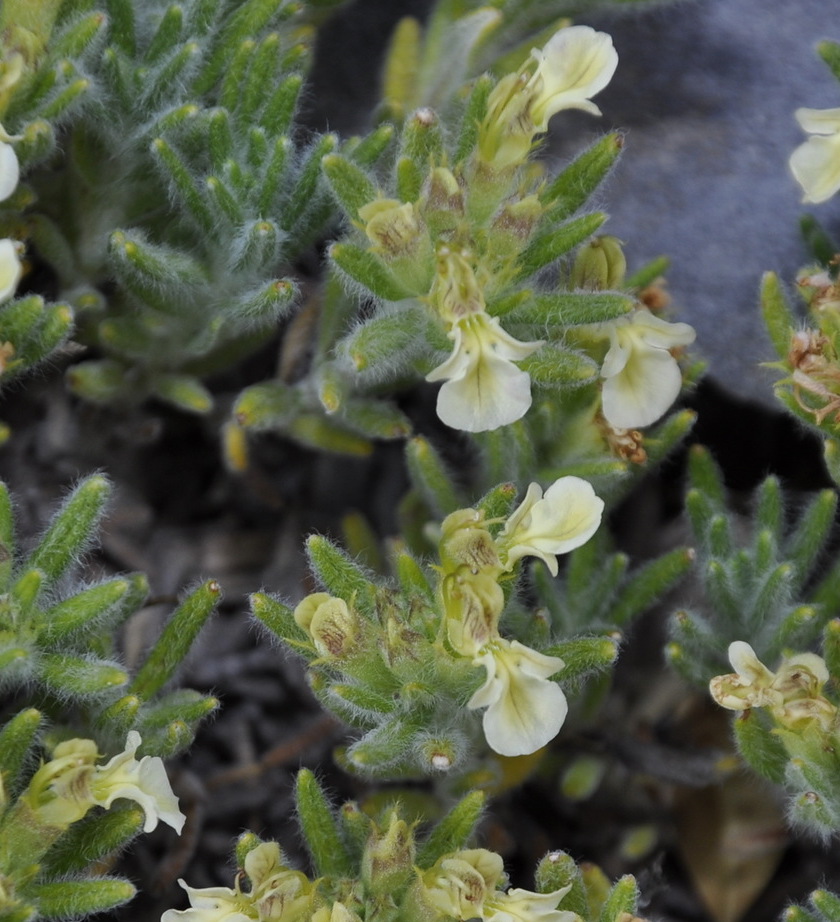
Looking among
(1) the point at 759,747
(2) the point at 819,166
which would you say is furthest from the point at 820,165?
(1) the point at 759,747

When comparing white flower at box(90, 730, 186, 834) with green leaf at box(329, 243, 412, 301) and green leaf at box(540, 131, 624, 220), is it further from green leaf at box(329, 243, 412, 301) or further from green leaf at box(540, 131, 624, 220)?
green leaf at box(540, 131, 624, 220)

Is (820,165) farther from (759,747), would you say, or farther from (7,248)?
(7,248)

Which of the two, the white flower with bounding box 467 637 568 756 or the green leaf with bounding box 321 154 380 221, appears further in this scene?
the green leaf with bounding box 321 154 380 221

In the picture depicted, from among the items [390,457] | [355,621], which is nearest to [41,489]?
[390,457]

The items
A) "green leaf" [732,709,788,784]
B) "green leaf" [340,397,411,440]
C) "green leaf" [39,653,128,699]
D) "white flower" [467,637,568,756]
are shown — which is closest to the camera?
"white flower" [467,637,568,756]

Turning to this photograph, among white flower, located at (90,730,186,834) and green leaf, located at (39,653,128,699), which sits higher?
green leaf, located at (39,653,128,699)

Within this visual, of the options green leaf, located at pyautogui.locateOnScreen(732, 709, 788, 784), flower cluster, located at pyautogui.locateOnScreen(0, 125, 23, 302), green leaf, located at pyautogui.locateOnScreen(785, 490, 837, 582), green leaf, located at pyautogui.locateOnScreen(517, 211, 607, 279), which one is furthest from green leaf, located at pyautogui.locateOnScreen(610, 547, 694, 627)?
flower cluster, located at pyautogui.locateOnScreen(0, 125, 23, 302)

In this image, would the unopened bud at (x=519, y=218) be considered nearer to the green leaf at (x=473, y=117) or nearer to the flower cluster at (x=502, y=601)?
the green leaf at (x=473, y=117)
